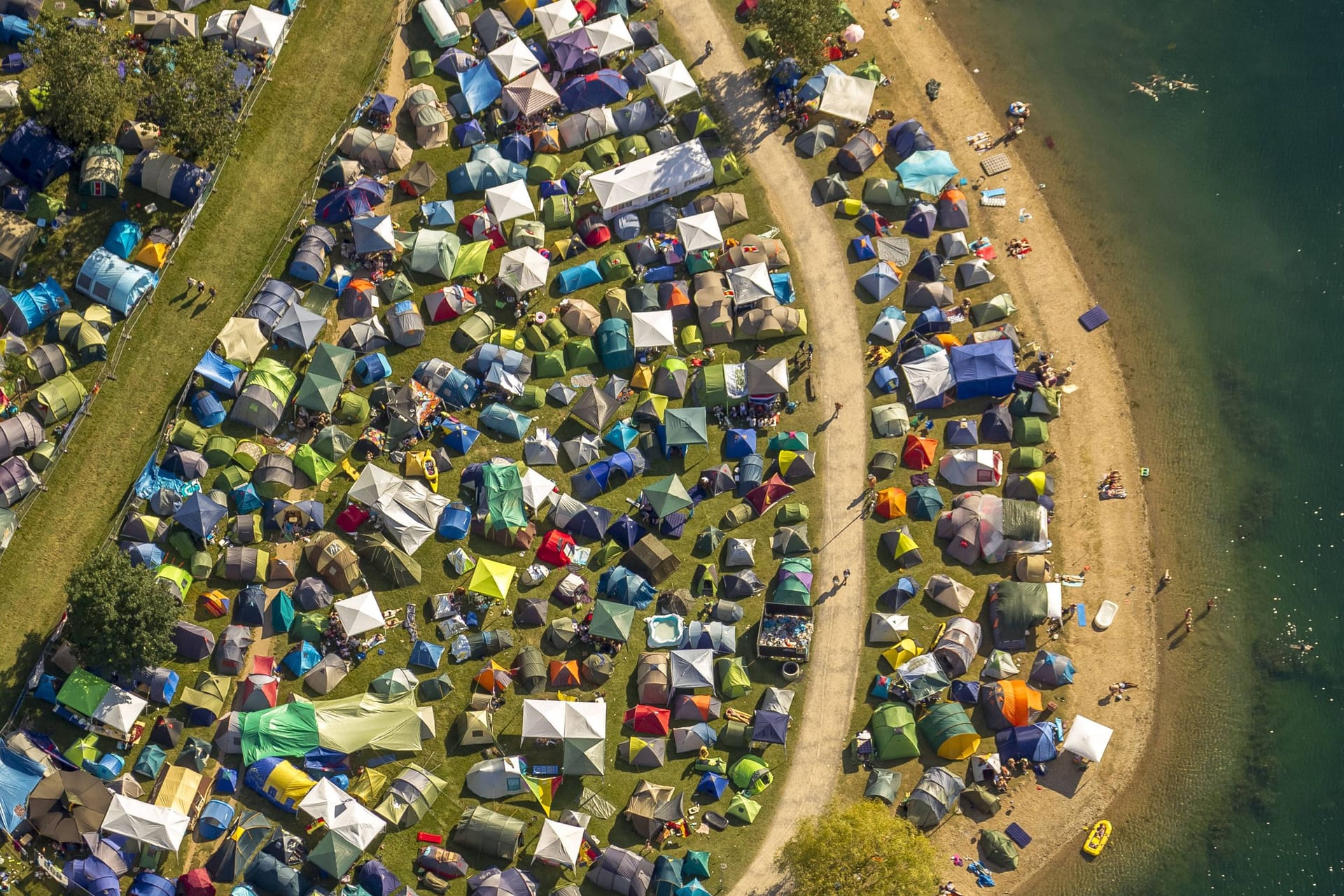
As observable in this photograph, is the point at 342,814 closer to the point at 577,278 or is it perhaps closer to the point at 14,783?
the point at 14,783

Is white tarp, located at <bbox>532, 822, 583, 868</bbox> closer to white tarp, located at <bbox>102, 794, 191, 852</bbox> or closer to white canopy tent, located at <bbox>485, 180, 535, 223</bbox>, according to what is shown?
white tarp, located at <bbox>102, 794, 191, 852</bbox>

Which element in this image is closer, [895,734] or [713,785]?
[713,785]

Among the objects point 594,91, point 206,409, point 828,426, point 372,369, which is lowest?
point 828,426

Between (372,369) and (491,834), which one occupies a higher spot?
(372,369)

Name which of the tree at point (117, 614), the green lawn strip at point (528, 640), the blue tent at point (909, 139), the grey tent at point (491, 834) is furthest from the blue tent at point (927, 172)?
the tree at point (117, 614)

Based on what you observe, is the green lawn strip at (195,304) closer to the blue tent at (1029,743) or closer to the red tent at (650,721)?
the red tent at (650,721)

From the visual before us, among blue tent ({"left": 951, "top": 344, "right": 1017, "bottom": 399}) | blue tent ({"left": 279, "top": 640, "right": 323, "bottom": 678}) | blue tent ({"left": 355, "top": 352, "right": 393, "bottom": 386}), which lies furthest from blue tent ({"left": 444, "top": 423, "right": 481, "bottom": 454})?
blue tent ({"left": 951, "top": 344, "right": 1017, "bottom": 399})

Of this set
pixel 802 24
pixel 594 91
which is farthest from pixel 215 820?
pixel 802 24
